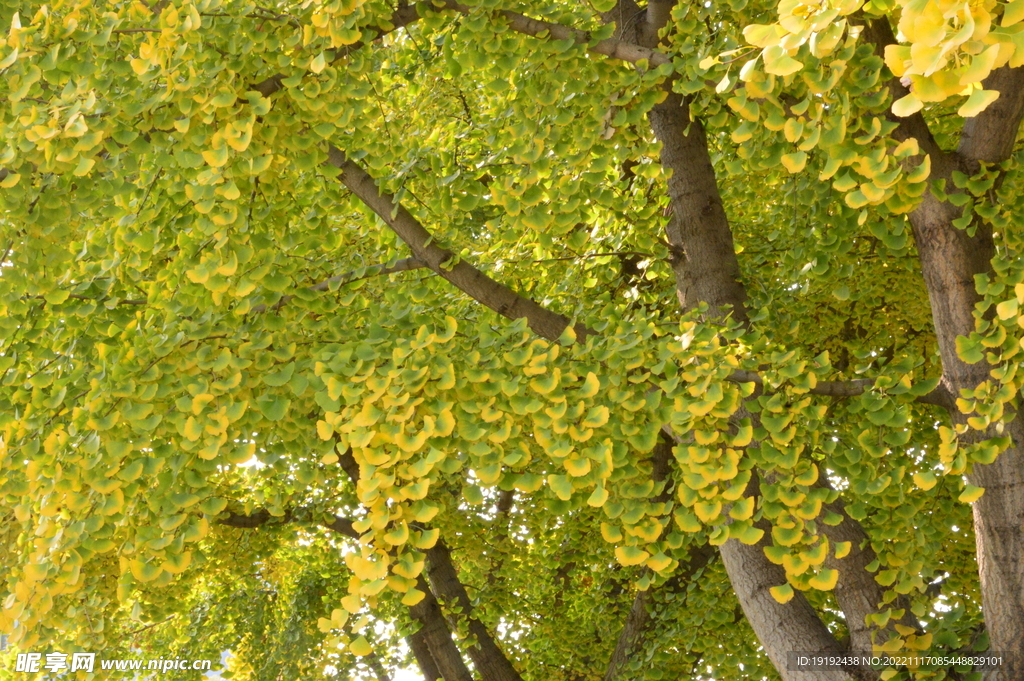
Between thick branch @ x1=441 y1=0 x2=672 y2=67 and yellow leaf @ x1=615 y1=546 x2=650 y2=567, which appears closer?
yellow leaf @ x1=615 y1=546 x2=650 y2=567

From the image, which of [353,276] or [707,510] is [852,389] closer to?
[707,510]

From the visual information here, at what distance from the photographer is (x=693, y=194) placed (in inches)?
160

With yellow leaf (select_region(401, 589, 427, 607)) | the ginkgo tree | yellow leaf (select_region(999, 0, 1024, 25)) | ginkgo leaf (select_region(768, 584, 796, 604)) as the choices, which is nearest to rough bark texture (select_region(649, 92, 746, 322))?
the ginkgo tree

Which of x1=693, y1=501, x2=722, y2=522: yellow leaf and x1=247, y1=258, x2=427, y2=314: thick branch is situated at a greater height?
x1=247, y1=258, x2=427, y2=314: thick branch

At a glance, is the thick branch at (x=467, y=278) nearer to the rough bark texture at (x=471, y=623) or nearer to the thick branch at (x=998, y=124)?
the thick branch at (x=998, y=124)

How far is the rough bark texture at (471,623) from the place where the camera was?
19.1 ft

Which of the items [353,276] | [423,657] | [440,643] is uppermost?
[353,276]

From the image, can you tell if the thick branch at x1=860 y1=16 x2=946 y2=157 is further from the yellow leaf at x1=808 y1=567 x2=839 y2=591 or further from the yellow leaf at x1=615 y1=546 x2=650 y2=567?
the yellow leaf at x1=615 y1=546 x2=650 y2=567

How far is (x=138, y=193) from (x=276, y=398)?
3.17ft

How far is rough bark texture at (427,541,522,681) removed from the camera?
582 centimetres

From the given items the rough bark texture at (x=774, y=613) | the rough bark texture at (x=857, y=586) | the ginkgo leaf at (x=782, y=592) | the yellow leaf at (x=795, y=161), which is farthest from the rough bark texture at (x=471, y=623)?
the yellow leaf at (x=795, y=161)

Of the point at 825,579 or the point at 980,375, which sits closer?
the point at 825,579

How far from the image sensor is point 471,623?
19.7 ft

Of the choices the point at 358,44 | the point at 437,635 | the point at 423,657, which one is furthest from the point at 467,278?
the point at 423,657
